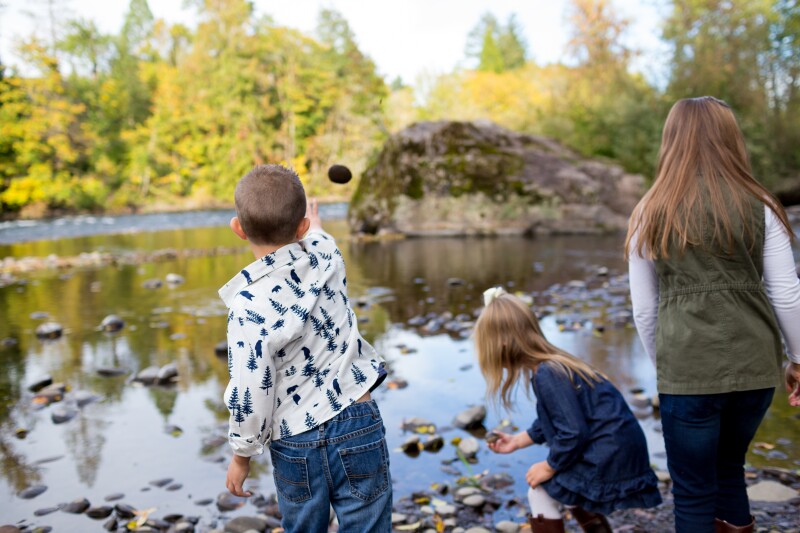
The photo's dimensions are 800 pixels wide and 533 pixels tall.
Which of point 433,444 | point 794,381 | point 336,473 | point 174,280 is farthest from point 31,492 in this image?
point 174,280

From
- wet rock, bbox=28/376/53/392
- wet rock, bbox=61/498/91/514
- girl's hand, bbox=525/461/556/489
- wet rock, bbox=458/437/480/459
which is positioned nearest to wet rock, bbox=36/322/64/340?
wet rock, bbox=28/376/53/392

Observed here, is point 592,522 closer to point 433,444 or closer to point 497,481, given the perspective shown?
point 497,481

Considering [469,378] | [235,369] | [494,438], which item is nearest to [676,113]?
[235,369]

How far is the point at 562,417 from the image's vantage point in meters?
2.62

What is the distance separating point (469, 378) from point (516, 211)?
1206cm

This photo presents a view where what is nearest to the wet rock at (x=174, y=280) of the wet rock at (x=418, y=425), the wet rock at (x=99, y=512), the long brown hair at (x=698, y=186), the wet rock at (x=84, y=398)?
the wet rock at (x=84, y=398)

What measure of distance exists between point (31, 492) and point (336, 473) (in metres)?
2.31

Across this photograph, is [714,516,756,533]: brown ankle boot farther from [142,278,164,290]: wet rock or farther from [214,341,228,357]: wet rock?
[142,278,164,290]: wet rock

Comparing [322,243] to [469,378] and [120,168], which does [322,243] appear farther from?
[120,168]

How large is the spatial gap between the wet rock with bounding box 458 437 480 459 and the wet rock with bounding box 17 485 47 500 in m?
2.30

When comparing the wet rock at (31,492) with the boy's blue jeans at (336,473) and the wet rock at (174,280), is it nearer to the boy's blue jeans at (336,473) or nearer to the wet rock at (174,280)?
the boy's blue jeans at (336,473)

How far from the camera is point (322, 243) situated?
2.23 m

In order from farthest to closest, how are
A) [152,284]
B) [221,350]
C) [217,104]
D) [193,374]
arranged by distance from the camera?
[217,104]
[152,284]
[221,350]
[193,374]

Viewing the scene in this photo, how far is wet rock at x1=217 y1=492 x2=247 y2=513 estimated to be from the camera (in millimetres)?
3283
